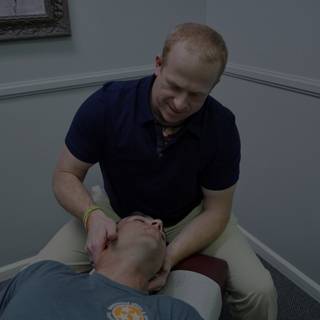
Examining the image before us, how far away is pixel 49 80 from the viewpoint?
168 cm

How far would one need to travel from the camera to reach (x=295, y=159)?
1653mm

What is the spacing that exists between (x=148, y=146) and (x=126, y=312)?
20.0 inches

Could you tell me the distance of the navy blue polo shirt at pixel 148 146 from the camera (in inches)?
47.6

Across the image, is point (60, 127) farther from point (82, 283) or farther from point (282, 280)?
point (282, 280)

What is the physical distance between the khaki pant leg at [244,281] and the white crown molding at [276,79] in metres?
0.65

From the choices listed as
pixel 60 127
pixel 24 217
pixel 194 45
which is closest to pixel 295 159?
pixel 194 45

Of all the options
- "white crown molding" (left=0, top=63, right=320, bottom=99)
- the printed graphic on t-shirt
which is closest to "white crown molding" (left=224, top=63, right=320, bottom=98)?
"white crown molding" (left=0, top=63, right=320, bottom=99)

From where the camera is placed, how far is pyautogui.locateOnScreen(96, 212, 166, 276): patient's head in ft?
3.49

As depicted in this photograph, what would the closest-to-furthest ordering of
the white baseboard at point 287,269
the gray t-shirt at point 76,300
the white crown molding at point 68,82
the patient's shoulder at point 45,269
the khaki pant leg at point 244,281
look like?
the gray t-shirt at point 76,300
the patient's shoulder at point 45,269
the khaki pant leg at point 244,281
the white crown molding at point 68,82
the white baseboard at point 287,269

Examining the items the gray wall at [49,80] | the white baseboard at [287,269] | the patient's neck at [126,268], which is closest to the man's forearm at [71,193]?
the patient's neck at [126,268]

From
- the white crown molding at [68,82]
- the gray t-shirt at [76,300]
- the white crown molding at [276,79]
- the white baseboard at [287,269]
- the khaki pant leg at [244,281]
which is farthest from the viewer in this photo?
the white baseboard at [287,269]

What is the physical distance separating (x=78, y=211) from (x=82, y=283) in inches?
11.5

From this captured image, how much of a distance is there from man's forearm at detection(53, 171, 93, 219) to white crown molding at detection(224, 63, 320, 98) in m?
0.94

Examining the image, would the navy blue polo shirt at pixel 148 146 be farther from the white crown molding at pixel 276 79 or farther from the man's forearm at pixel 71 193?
the white crown molding at pixel 276 79
